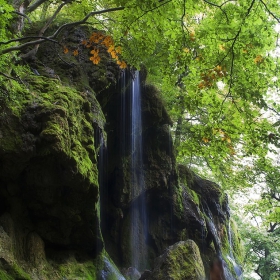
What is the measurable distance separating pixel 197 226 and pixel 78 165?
8226mm

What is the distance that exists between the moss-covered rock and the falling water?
8.39 feet

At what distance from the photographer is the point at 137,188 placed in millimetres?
11406

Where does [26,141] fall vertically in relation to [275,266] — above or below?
above

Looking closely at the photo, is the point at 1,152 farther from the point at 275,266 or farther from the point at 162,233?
the point at 275,266

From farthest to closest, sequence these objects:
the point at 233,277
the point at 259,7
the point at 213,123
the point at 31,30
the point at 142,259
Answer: the point at 233,277
the point at 142,259
the point at 31,30
the point at 213,123
the point at 259,7

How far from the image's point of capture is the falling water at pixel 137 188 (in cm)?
1103

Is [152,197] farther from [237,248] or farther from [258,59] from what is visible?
[258,59]

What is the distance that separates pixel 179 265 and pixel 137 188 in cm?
368

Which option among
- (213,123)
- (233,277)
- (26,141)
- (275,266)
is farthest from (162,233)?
(275,266)

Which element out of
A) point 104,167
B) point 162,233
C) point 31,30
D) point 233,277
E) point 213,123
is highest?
point 31,30

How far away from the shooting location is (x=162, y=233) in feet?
40.1

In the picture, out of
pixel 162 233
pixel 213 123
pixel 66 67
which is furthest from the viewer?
pixel 162 233

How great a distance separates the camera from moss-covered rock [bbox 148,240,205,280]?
810 centimetres

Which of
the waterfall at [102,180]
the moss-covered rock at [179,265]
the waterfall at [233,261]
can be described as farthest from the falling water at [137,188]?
the waterfall at [233,261]
